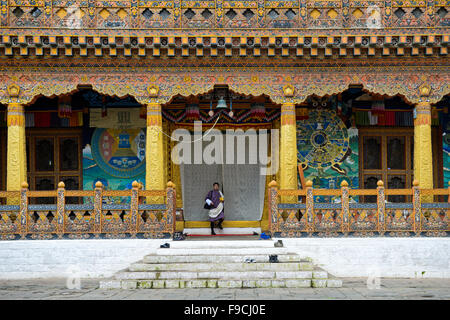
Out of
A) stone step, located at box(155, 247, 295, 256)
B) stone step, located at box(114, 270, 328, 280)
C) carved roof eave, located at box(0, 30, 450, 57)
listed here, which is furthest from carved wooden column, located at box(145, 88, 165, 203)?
stone step, located at box(114, 270, 328, 280)

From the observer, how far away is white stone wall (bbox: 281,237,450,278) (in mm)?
12023

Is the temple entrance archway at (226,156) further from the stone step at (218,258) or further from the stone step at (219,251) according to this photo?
the stone step at (218,258)

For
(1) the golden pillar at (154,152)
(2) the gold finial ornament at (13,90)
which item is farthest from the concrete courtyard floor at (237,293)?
(2) the gold finial ornament at (13,90)

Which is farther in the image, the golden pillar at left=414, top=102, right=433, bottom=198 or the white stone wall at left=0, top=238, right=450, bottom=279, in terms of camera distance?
the golden pillar at left=414, top=102, right=433, bottom=198

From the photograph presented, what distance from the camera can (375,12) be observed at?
12969 mm

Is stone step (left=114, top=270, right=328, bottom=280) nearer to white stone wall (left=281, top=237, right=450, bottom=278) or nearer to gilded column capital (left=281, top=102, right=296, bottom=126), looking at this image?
white stone wall (left=281, top=237, right=450, bottom=278)

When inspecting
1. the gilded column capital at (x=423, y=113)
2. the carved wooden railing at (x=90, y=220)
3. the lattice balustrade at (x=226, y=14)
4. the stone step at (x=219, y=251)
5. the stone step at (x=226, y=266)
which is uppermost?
the lattice balustrade at (x=226, y=14)

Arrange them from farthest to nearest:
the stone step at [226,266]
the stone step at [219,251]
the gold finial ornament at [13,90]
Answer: the gold finial ornament at [13,90] < the stone step at [219,251] < the stone step at [226,266]

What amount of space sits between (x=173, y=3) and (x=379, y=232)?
260 inches

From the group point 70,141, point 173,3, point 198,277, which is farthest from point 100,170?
point 198,277

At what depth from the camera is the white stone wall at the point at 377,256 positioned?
39.4ft

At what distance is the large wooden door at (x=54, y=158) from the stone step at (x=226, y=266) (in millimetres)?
5013

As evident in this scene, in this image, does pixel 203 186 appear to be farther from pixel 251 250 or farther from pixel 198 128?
pixel 251 250

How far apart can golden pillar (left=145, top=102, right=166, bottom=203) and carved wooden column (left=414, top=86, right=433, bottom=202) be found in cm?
564
